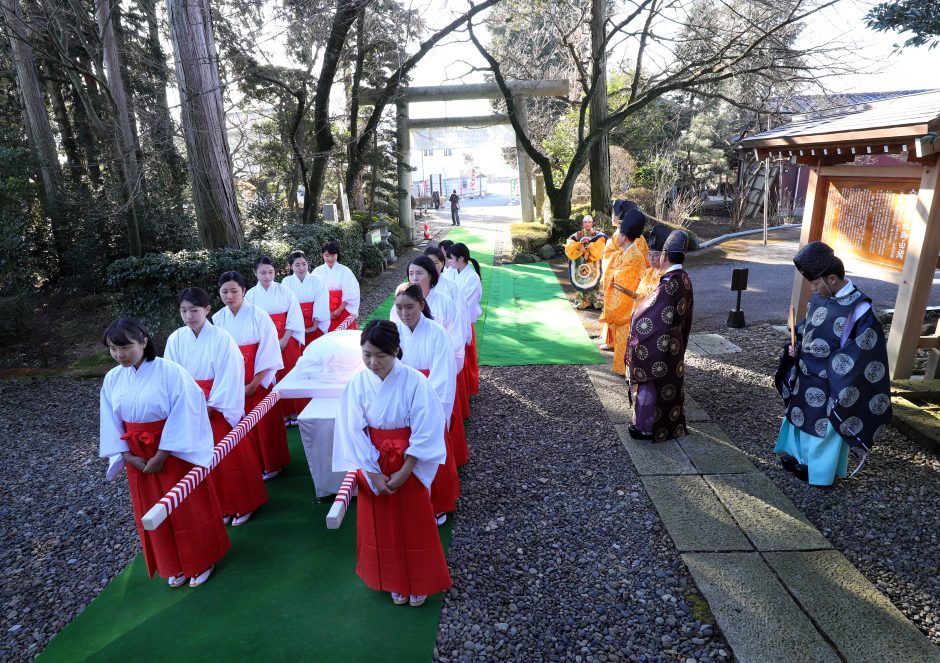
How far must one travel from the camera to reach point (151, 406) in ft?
11.4

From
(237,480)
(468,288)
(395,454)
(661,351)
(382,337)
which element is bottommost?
(237,480)

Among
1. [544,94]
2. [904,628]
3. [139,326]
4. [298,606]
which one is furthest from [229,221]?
[544,94]

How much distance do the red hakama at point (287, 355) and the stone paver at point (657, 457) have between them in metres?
3.49

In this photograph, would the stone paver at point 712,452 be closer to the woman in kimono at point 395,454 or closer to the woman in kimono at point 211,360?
the woman in kimono at point 395,454

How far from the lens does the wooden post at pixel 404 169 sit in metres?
21.3

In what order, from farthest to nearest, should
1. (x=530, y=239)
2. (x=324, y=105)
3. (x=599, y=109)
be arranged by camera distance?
(x=530, y=239) → (x=599, y=109) → (x=324, y=105)

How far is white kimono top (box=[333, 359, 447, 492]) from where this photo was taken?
327cm

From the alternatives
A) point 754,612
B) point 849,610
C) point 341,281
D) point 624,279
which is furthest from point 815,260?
point 341,281

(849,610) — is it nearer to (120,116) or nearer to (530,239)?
(120,116)

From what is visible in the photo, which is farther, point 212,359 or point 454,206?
point 454,206

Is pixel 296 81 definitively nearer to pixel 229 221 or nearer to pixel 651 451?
pixel 229 221

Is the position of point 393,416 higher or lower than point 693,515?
higher

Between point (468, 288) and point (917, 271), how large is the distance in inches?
181

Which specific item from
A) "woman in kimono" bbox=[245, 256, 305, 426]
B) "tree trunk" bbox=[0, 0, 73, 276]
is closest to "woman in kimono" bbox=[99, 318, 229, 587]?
"woman in kimono" bbox=[245, 256, 305, 426]
